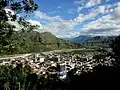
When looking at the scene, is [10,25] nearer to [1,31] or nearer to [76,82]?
[1,31]

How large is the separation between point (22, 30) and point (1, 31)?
118 cm

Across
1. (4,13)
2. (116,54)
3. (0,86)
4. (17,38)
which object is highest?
(4,13)

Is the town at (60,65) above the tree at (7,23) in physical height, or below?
below

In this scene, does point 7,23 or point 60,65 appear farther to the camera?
point 60,65

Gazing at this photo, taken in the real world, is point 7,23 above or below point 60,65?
above

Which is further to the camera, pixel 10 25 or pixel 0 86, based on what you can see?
pixel 0 86

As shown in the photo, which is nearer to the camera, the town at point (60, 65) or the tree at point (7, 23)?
the tree at point (7, 23)

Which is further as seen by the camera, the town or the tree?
the town

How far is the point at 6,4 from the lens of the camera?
43.2 ft

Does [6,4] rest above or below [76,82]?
above

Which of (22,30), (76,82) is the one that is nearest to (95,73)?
(76,82)

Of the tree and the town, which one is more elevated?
the tree

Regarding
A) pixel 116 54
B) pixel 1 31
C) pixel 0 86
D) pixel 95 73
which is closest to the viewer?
pixel 1 31

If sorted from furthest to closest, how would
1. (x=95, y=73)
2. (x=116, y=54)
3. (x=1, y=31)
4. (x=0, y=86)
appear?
(x=116, y=54)
(x=0, y=86)
(x=95, y=73)
(x=1, y=31)
